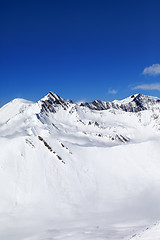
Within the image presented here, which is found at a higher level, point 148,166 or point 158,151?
point 158,151

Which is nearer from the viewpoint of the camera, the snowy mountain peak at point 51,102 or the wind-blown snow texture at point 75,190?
the wind-blown snow texture at point 75,190

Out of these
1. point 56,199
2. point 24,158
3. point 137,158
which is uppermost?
point 24,158

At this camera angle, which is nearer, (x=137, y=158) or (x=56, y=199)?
(x=56, y=199)

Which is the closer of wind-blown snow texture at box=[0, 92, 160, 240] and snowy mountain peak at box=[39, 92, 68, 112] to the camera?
wind-blown snow texture at box=[0, 92, 160, 240]

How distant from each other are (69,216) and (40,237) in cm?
934

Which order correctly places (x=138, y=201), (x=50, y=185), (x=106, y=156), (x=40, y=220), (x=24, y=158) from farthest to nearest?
(x=106, y=156)
(x=24, y=158)
(x=50, y=185)
(x=138, y=201)
(x=40, y=220)

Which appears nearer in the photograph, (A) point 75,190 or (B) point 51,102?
(A) point 75,190

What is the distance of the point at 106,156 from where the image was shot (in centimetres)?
5816

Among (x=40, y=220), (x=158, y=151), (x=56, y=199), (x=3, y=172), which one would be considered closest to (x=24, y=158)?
(x=3, y=172)

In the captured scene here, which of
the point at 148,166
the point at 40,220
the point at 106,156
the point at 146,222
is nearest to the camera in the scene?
the point at 146,222

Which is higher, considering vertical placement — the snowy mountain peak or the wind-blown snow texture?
the snowy mountain peak

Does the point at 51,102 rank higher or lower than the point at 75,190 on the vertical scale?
higher

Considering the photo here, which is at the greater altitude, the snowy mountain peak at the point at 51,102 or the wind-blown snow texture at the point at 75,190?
the snowy mountain peak at the point at 51,102

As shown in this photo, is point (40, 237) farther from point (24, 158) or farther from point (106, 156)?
point (106, 156)
